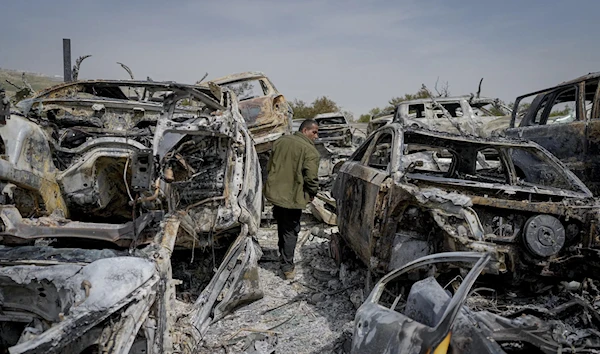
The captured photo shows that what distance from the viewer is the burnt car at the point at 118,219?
2371 mm

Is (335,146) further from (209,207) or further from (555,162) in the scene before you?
(209,207)

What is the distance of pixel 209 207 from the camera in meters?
4.00

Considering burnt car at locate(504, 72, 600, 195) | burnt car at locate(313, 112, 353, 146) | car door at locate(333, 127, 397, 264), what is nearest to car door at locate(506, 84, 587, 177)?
burnt car at locate(504, 72, 600, 195)

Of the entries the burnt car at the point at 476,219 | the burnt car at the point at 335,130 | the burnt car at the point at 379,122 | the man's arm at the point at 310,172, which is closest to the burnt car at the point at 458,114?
the burnt car at the point at 379,122

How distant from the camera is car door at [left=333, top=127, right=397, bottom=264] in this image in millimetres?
4184

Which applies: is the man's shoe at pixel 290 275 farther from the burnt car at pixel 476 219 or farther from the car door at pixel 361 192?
the burnt car at pixel 476 219

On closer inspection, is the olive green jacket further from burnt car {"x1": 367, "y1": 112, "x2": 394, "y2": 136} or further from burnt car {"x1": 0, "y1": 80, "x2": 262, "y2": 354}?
burnt car {"x1": 367, "y1": 112, "x2": 394, "y2": 136}

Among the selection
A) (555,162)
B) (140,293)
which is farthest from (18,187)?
(555,162)

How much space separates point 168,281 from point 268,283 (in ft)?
7.81

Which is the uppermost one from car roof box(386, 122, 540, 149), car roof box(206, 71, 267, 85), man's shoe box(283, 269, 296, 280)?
car roof box(206, 71, 267, 85)

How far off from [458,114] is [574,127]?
15.1ft

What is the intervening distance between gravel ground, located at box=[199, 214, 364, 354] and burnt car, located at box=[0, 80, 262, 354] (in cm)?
19

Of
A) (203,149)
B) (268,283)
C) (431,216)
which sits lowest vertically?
(268,283)

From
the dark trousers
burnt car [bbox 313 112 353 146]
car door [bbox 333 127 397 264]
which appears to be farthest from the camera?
burnt car [bbox 313 112 353 146]
